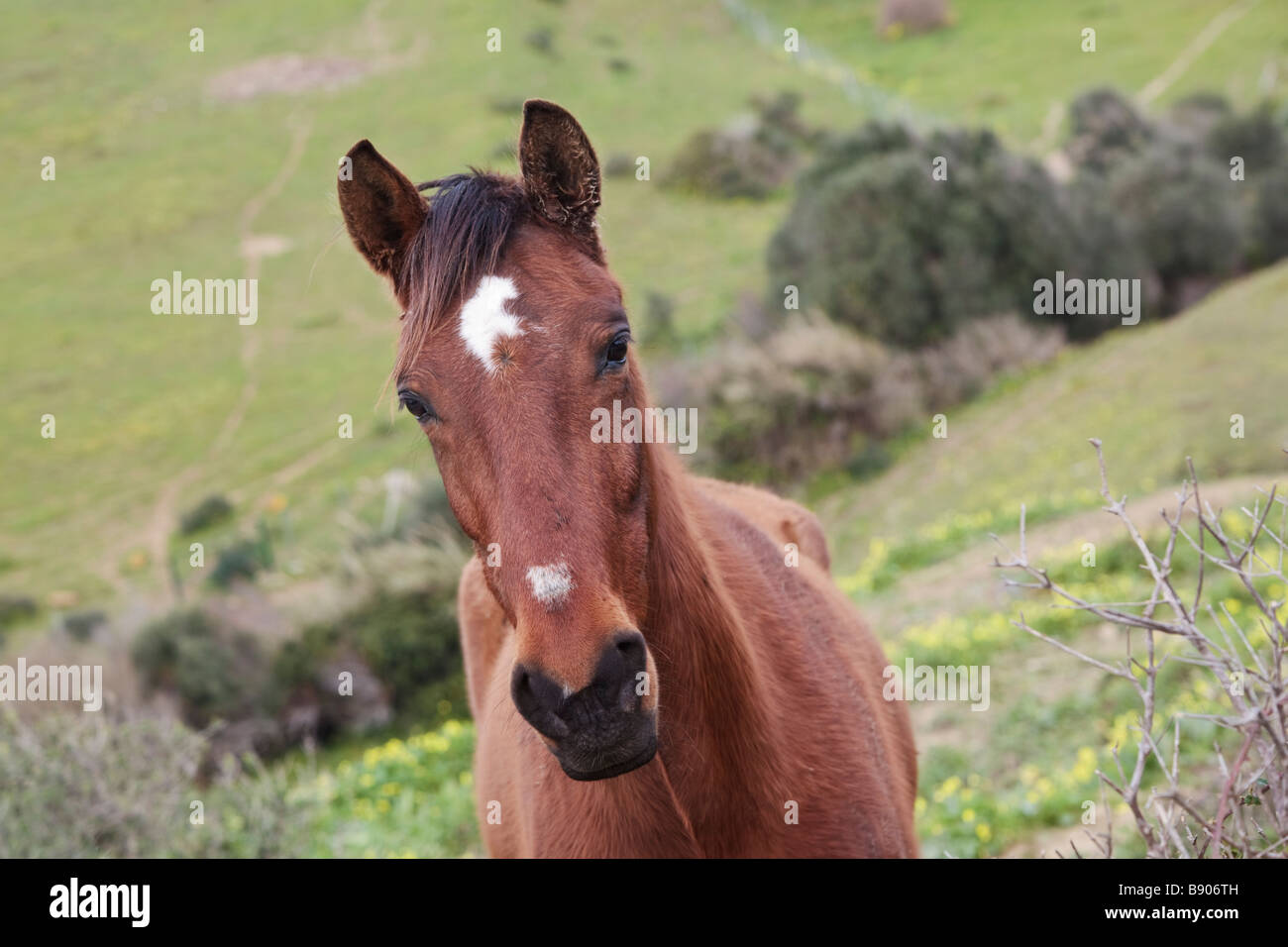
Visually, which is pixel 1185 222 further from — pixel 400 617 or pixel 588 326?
pixel 588 326

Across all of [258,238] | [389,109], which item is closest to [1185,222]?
[258,238]

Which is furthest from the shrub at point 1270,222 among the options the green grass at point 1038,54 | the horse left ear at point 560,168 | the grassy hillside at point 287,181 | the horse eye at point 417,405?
the horse eye at point 417,405

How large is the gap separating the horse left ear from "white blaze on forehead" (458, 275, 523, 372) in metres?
0.38

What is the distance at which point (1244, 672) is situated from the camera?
7.89 ft

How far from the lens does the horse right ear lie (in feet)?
9.89

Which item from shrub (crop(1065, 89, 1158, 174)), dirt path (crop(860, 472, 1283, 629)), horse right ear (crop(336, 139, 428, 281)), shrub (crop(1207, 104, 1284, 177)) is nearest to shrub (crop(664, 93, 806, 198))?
shrub (crop(1065, 89, 1158, 174))

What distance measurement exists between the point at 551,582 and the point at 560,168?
1.33m

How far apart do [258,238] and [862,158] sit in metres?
23.2

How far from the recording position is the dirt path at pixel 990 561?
9.16m

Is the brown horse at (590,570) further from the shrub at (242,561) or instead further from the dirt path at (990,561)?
the shrub at (242,561)

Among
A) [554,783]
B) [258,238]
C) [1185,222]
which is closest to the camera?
[554,783]

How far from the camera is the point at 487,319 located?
274 centimetres

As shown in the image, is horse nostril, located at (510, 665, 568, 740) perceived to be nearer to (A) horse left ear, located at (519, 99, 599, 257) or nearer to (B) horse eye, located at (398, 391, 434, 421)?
(B) horse eye, located at (398, 391, 434, 421)

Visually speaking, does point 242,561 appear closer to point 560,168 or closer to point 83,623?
point 83,623
